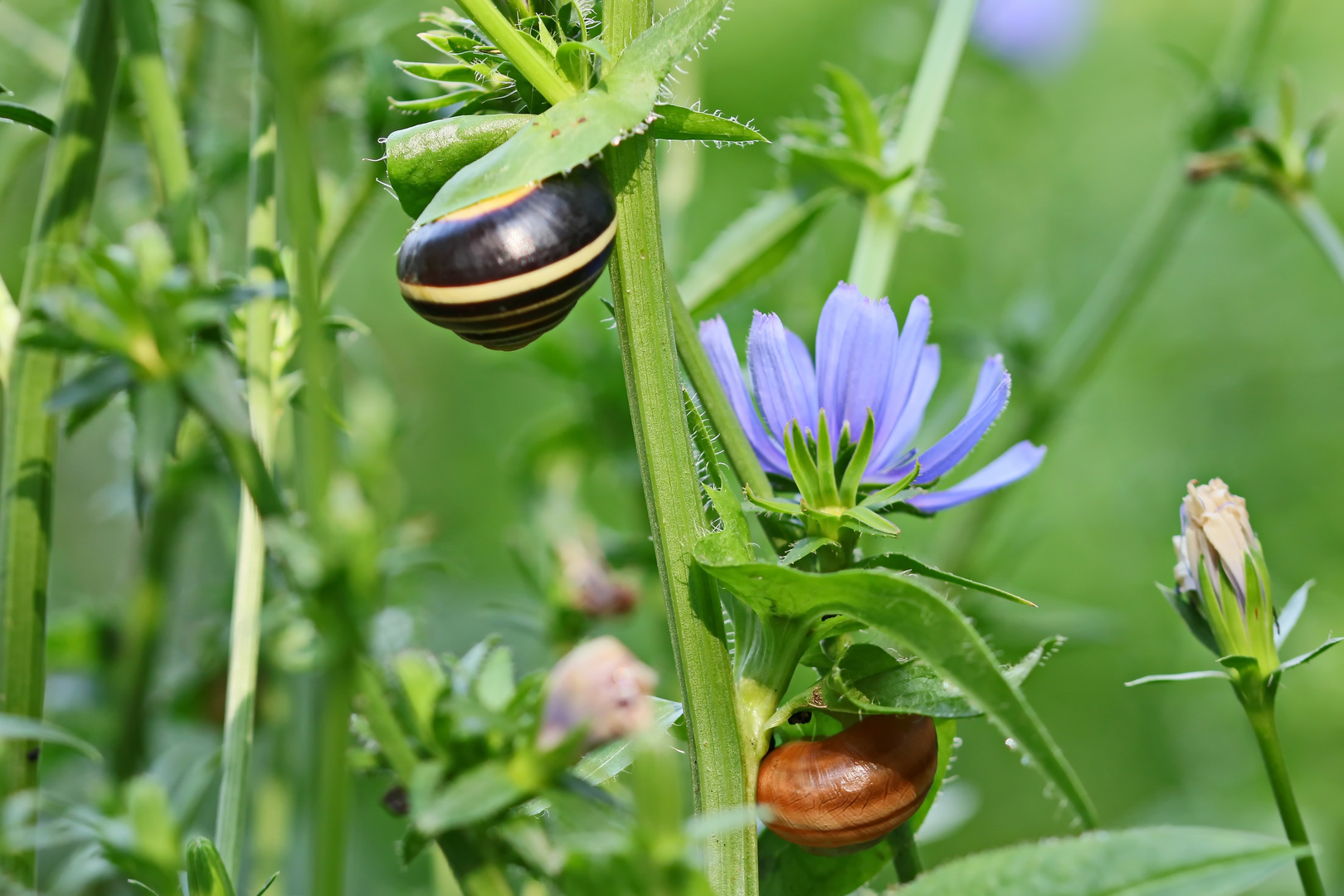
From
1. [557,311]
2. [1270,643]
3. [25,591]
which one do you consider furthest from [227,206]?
[1270,643]

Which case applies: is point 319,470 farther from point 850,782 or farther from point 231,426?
point 850,782

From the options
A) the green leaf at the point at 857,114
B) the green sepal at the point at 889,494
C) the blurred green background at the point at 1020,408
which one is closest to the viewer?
the green sepal at the point at 889,494

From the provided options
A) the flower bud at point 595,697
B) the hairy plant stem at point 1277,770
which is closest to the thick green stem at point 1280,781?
the hairy plant stem at point 1277,770

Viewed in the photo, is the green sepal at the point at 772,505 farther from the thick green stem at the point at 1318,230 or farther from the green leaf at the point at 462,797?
the thick green stem at the point at 1318,230

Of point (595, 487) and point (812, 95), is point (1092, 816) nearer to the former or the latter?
point (595, 487)

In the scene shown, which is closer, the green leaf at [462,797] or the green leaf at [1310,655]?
the green leaf at [462,797]

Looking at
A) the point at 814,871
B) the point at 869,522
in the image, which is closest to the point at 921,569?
the point at 869,522

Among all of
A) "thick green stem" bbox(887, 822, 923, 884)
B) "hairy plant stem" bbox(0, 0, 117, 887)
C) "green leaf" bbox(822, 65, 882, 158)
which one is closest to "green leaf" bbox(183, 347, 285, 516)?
"hairy plant stem" bbox(0, 0, 117, 887)
